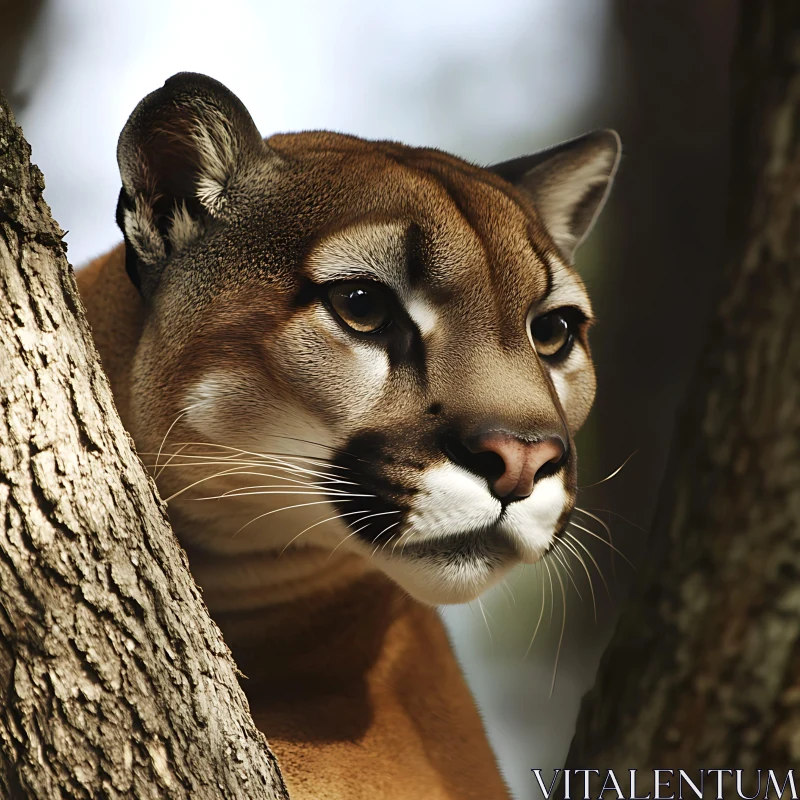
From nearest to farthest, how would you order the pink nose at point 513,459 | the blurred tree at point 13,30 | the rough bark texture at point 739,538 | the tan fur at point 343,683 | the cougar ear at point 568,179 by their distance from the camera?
the rough bark texture at point 739,538 → the pink nose at point 513,459 → the tan fur at point 343,683 → the cougar ear at point 568,179 → the blurred tree at point 13,30

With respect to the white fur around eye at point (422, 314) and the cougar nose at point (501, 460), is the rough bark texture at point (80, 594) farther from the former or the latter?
the white fur around eye at point (422, 314)

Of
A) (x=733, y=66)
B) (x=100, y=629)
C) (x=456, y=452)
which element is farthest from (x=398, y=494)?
(x=733, y=66)

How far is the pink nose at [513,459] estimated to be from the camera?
1.79 m

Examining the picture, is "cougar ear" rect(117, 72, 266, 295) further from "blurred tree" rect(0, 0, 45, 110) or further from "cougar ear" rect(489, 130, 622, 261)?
"blurred tree" rect(0, 0, 45, 110)

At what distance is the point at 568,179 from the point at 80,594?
1867 mm

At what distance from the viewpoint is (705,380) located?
1404mm

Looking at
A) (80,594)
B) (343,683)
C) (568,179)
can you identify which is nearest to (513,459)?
(80,594)

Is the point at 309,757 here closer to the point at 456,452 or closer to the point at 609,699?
the point at 456,452

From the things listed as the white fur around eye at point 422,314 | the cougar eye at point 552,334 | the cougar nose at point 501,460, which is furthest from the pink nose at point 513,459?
the cougar eye at point 552,334

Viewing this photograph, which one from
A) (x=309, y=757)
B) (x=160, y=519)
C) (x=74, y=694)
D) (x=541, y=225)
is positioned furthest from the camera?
(x=541, y=225)

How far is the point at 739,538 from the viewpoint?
1310 mm

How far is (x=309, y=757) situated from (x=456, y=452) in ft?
3.02

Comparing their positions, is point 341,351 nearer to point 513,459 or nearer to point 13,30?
point 513,459

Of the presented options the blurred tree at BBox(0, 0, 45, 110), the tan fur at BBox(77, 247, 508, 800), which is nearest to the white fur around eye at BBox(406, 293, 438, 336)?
the tan fur at BBox(77, 247, 508, 800)
